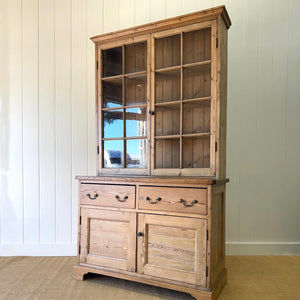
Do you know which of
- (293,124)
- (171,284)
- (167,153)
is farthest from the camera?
(293,124)

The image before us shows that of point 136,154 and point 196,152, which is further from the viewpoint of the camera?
point 136,154

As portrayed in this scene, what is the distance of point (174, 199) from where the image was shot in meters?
1.67

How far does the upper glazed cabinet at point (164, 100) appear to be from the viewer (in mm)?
1750

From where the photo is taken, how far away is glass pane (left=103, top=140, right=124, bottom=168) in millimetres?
2034

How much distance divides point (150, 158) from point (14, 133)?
1445 millimetres

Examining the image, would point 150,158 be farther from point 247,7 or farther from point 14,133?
point 247,7

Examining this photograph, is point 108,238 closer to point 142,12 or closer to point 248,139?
point 248,139

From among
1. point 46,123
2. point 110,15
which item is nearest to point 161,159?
point 46,123

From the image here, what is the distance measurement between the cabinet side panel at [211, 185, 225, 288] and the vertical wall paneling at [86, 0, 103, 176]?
122 cm

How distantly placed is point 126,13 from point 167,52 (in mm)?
911

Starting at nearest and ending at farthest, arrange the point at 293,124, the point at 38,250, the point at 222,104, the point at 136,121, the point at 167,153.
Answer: the point at 222,104 < the point at 167,153 < the point at 136,121 < the point at 293,124 < the point at 38,250

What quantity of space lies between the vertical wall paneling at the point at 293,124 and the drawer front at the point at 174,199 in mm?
1216

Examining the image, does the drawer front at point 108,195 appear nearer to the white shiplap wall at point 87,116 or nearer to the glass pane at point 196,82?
the white shiplap wall at point 87,116

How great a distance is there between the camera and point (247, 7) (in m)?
2.39
